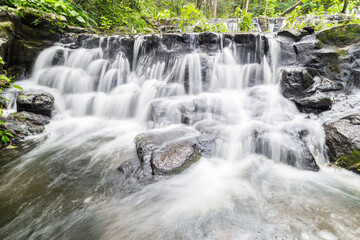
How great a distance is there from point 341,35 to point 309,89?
84.8 inches

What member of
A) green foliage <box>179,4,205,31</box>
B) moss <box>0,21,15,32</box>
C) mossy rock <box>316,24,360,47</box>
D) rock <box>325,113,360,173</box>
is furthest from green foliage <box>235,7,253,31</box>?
moss <box>0,21,15,32</box>

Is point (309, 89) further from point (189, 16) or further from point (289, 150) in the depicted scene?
point (189, 16)

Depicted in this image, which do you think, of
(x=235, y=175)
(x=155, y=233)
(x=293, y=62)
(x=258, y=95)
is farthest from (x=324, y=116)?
(x=155, y=233)

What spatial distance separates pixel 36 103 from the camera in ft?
14.8

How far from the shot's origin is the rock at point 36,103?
4434 millimetres

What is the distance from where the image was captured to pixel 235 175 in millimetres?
2803

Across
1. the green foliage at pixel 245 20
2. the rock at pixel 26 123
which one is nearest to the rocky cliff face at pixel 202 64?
the rock at pixel 26 123

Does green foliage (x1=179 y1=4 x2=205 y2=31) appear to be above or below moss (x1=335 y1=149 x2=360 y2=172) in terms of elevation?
above

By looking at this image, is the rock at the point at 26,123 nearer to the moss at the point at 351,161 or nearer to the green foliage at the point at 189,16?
the moss at the point at 351,161

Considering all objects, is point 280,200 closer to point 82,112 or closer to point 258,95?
point 258,95

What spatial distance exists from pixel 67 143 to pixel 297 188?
167 inches

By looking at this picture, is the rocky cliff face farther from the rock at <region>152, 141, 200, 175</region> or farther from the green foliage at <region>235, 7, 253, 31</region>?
the green foliage at <region>235, 7, 253, 31</region>

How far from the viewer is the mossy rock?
4.92 meters

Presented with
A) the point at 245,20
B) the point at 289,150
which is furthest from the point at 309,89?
the point at 245,20
